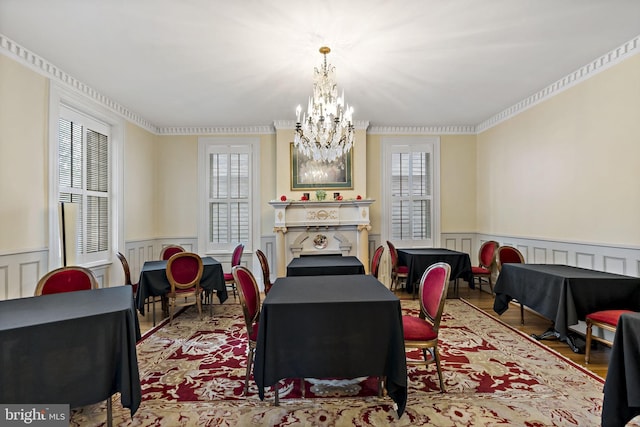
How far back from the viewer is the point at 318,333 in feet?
7.74

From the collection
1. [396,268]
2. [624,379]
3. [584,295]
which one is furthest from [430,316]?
[396,268]

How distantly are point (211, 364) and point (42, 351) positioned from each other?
1.61 meters

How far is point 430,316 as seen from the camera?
283 centimetres

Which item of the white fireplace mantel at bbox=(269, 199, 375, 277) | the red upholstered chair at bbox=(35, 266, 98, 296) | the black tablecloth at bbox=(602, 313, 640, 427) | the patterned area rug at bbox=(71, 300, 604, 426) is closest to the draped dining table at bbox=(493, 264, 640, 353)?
the patterned area rug at bbox=(71, 300, 604, 426)

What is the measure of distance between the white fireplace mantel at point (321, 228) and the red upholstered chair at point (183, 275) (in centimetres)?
189

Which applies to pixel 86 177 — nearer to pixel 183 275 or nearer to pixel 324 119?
pixel 183 275

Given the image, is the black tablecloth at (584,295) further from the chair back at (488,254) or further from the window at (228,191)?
the window at (228,191)

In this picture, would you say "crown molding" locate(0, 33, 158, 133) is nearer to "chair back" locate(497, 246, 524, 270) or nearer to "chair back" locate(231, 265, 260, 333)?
"chair back" locate(231, 265, 260, 333)

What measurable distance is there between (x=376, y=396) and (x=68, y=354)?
2165mm

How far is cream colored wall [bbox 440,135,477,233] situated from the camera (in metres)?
7.00

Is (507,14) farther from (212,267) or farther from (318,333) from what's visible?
(212,267)

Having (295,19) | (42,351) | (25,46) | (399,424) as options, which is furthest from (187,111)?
(399,424)

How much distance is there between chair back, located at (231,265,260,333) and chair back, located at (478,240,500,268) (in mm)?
4656

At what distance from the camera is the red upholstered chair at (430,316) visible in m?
2.64
